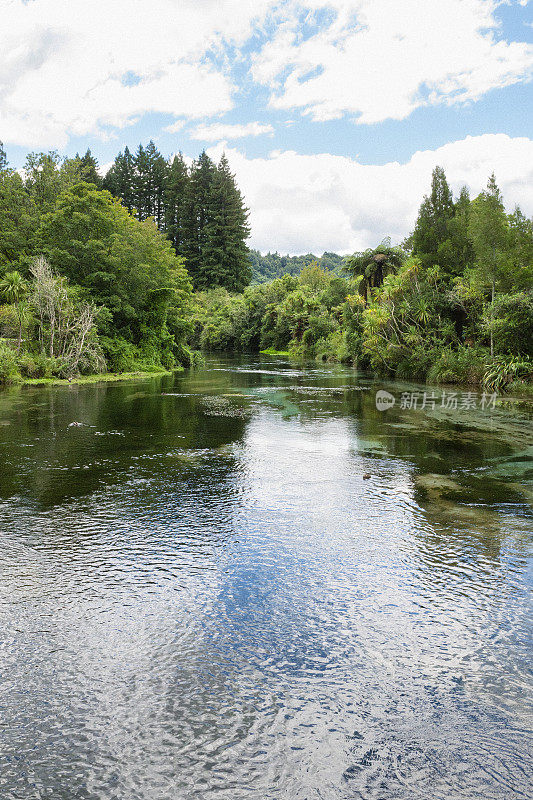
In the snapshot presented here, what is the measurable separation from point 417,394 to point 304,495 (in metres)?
15.5

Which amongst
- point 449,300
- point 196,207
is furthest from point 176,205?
point 449,300

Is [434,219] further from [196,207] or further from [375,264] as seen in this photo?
[196,207]

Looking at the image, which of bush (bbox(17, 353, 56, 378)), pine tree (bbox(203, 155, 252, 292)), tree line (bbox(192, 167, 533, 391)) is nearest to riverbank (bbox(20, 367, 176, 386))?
bush (bbox(17, 353, 56, 378))

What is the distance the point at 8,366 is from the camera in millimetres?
22609

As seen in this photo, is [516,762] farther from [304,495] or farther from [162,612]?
[304,495]

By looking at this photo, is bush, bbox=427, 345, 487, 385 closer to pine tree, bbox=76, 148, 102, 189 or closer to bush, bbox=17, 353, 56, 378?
bush, bbox=17, 353, 56, 378

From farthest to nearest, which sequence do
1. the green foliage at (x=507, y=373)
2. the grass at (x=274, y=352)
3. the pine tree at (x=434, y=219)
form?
the grass at (x=274, y=352), the pine tree at (x=434, y=219), the green foliage at (x=507, y=373)

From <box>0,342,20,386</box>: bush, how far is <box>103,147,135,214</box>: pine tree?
181ft

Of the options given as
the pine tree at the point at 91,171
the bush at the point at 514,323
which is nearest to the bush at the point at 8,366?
the bush at the point at 514,323

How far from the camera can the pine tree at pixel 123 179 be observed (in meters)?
73.0

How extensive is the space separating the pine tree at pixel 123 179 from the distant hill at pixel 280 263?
32.2 meters

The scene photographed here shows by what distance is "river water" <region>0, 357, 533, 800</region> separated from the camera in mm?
3084

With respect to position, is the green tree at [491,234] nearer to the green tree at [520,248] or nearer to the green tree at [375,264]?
the green tree at [520,248]

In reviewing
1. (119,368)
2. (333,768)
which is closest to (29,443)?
(333,768)
